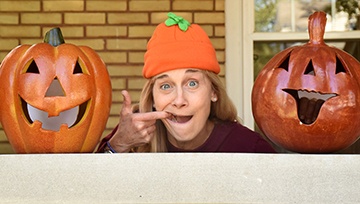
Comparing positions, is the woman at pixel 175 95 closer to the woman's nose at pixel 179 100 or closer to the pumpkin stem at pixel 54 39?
the woman's nose at pixel 179 100

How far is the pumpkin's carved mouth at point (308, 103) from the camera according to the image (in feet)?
6.44

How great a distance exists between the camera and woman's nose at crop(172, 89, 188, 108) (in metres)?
2.36

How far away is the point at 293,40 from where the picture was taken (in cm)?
456

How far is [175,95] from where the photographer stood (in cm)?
238

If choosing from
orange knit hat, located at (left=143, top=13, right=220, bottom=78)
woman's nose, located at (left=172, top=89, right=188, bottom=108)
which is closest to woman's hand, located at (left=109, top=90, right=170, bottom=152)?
woman's nose, located at (left=172, top=89, right=188, bottom=108)

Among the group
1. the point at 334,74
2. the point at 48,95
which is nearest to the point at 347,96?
the point at 334,74

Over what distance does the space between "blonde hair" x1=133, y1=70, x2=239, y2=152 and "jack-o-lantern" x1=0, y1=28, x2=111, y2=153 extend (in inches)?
19.5

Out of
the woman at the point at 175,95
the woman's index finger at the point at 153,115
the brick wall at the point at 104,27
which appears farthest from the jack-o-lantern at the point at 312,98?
the brick wall at the point at 104,27

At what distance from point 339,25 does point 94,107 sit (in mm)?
2988

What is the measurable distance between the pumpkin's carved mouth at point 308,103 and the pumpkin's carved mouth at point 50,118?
0.67 meters

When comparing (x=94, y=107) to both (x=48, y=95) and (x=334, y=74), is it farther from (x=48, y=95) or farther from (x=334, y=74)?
(x=334, y=74)

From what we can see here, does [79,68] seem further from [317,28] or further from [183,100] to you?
[317,28]

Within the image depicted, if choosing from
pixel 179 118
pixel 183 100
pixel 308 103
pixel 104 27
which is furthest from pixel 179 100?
pixel 104 27

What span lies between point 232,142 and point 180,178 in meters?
0.89
